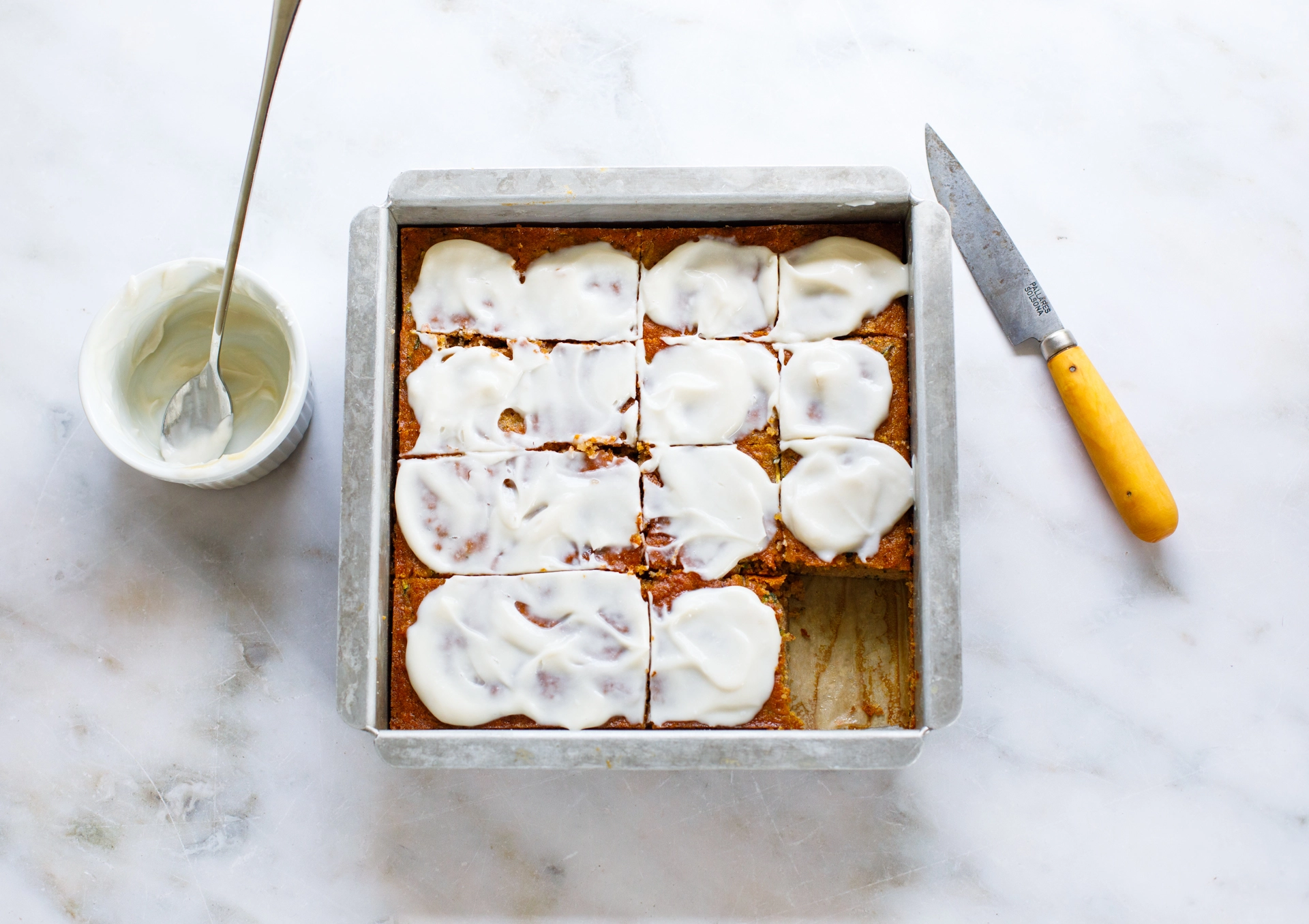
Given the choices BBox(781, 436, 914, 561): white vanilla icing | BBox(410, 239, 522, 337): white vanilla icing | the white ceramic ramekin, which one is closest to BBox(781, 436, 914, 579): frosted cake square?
BBox(781, 436, 914, 561): white vanilla icing

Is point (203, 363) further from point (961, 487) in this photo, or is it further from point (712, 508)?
point (961, 487)

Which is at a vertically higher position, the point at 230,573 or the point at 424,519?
the point at 424,519

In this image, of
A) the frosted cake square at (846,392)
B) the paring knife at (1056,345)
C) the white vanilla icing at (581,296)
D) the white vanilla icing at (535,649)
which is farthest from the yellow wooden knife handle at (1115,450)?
the white vanilla icing at (535,649)

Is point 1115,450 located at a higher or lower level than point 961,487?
higher

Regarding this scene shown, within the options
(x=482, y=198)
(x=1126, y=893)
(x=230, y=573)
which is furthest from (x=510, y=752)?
(x=1126, y=893)

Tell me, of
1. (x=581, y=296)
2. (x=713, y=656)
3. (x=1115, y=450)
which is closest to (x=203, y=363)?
(x=581, y=296)

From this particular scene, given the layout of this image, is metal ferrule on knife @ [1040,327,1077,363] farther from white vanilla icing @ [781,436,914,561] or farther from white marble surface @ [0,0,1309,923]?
white vanilla icing @ [781,436,914,561]

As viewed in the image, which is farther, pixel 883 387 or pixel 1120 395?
pixel 1120 395

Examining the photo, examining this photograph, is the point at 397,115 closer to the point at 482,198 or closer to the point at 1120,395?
the point at 482,198
